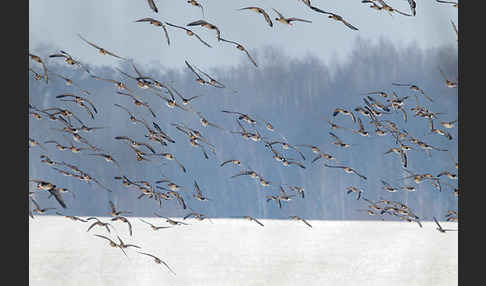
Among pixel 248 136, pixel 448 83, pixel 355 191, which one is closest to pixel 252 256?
pixel 248 136

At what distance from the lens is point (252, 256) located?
23.1 ft

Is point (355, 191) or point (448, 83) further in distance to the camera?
point (355, 191)

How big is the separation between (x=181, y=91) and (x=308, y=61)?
84.8 inches

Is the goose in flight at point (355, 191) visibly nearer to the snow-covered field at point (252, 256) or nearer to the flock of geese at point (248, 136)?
the flock of geese at point (248, 136)

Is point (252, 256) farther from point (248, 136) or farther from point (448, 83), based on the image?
point (448, 83)

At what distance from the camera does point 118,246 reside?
7.32m

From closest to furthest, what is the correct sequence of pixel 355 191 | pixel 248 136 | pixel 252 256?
pixel 252 256 < pixel 248 136 < pixel 355 191

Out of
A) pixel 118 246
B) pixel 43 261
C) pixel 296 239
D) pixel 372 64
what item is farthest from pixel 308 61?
pixel 43 261

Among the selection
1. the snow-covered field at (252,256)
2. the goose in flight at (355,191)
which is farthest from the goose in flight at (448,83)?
the goose in flight at (355,191)

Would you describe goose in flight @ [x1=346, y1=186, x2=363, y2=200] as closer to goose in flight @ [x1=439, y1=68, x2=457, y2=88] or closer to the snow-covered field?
the snow-covered field

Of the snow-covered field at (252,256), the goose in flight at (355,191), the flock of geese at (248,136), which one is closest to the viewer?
the snow-covered field at (252,256)

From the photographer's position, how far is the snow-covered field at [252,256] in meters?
6.82

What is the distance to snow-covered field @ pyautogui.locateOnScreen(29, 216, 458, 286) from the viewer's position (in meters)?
6.82

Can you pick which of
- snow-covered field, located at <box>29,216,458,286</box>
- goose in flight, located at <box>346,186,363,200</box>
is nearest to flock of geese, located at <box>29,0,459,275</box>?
goose in flight, located at <box>346,186,363,200</box>
